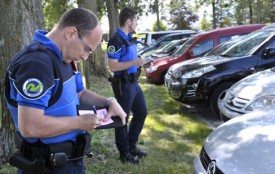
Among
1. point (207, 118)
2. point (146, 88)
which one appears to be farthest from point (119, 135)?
point (146, 88)

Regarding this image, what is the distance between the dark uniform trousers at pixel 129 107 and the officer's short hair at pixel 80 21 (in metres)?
2.39

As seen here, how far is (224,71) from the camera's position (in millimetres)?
6914

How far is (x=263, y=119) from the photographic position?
324 cm

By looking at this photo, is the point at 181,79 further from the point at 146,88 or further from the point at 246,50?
the point at 146,88

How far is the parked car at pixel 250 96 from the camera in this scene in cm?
479

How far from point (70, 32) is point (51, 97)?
36 cm

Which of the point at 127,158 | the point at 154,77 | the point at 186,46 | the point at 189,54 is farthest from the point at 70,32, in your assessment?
the point at 154,77

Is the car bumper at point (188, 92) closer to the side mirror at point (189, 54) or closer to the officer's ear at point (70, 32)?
the side mirror at point (189, 54)

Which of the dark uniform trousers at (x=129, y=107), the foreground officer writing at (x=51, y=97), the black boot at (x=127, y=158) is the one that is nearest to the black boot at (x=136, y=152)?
the dark uniform trousers at (x=129, y=107)

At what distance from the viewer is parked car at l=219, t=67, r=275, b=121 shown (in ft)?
15.7

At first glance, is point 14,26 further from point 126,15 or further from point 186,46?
point 186,46

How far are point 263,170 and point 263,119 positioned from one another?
2.99 ft

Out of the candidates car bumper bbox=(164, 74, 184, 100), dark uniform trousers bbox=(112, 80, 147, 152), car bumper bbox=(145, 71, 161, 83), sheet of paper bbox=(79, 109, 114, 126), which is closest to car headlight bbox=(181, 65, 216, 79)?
car bumper bbox=(164, 74, 184, 100)

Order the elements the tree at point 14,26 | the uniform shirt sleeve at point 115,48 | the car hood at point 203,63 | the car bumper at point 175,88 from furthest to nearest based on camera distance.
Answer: the car bumper at point 175,88 < the car hood at point 203,63 < the uniform shirt sleeve at point 115,48 < the tree at point 14,26
